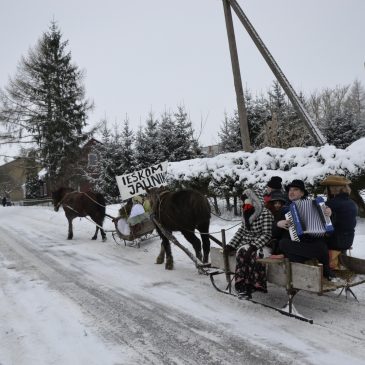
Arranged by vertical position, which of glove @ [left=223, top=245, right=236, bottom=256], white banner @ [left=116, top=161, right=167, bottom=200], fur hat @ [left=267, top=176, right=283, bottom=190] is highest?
white banner @ [left=116, top=161, right=167, bottom=200]

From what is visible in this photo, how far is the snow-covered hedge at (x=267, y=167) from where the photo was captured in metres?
8.42

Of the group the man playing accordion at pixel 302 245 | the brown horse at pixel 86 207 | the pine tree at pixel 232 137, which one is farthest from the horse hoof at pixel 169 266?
the pine tree at pixel 232 137

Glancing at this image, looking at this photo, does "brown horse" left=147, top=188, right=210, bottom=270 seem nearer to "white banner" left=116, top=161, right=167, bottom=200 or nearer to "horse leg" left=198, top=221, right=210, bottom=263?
"horse leg" left=198, top=221, right=210, bottom=263

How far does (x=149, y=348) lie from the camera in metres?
4.16

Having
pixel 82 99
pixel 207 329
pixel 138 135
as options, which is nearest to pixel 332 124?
pixel 138 135

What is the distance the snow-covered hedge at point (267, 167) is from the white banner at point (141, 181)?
256 cm

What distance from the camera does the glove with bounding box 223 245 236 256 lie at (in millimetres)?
Result: 5809

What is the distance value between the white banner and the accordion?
490 cm

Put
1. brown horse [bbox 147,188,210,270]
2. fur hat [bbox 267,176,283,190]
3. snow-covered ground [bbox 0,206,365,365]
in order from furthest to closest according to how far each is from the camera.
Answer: brown horse [bbox 147,188,210,270]
fur hat [bbox 267,176,283,190]
snow-covered ground [bbox 0,206,365,365]

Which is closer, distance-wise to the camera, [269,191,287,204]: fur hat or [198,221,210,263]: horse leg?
[269,191,287,204]: fur hat

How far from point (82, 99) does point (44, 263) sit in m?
27.4

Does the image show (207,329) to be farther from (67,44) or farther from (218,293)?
(67,44)

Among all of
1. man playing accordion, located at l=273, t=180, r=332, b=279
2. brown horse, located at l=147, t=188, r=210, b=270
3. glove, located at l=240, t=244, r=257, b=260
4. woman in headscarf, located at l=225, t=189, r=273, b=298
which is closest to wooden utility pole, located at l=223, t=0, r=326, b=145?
brown horse, located at l=147, t=188, r=210, b=270

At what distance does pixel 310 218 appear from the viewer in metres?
4.87
